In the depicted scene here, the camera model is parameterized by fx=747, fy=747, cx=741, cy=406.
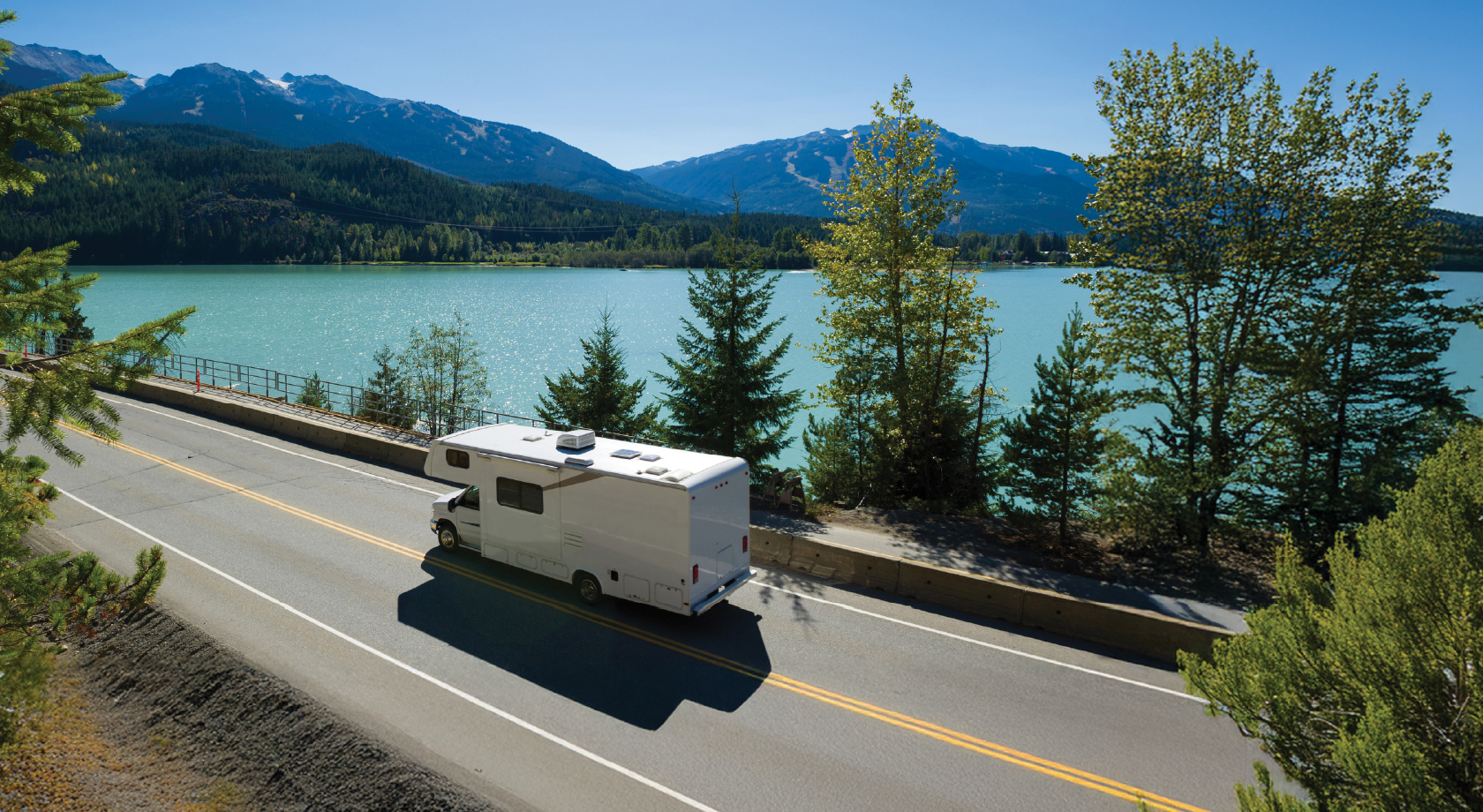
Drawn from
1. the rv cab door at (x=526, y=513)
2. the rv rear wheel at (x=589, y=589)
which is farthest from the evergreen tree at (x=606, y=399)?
the rv rear wheel at (x=589, y=589)

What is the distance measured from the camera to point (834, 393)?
21.6m

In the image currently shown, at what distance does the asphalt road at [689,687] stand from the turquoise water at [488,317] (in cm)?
1588

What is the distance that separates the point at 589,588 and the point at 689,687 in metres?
3.16

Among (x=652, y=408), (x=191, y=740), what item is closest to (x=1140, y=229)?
(x=652, y=408)

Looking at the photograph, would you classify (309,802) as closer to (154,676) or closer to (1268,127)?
(154,676)

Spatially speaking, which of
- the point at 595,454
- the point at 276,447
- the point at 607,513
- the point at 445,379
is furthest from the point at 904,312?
the point at 445,379

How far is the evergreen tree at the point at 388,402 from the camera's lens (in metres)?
28.4

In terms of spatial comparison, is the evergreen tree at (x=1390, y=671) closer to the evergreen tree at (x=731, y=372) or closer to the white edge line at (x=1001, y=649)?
the white edge line at (x=1001, y=649)

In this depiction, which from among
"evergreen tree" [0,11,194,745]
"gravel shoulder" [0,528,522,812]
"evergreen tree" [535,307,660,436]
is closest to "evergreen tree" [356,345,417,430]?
"evergreen tree" [535,307,660,436]

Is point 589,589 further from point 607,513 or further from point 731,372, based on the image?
point 731,372

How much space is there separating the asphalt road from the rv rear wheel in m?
0.23

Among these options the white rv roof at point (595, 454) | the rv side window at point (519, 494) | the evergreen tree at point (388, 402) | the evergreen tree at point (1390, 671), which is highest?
the evergreen tree at point (1390, 671)

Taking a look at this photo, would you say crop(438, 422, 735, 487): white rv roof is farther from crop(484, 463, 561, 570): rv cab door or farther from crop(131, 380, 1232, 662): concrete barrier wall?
crop(131, 380, 1232, 662): concrete barrier wall

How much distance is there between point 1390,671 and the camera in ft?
15.1
